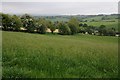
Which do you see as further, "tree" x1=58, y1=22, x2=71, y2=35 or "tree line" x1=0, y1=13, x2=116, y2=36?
"tree" x1=58, y1=22, x2=71, y2=35

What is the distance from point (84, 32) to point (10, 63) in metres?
37.4

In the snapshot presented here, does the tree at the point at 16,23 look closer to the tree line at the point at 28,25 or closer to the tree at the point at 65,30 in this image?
the tree line at the point at 28,25

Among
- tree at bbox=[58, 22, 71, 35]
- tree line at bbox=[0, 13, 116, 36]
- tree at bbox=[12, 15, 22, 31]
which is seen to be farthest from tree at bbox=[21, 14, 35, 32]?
tree at bbox=[58, 22, 71, 35]

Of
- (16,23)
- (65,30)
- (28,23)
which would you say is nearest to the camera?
(16,23)

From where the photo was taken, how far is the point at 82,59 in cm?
895

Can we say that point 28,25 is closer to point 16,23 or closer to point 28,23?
point 28,23

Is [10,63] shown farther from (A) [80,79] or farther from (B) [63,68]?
(A) [80,79]

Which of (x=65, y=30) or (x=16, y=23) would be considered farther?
(x=65, y=30)


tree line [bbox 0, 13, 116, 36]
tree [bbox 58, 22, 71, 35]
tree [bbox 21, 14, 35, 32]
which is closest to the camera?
tree line [bbox 0, 13, 116, 36]

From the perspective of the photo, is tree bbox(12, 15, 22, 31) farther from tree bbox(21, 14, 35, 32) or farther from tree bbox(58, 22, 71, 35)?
tree bbox(58, 22, 71, 35)

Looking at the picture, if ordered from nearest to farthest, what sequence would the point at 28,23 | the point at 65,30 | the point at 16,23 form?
the point at 16,23
the point at 28,23
the point at 65,30

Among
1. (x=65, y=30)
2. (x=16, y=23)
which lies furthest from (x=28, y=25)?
(x=65, y=30)

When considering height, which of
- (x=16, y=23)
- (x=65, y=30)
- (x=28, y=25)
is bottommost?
(x=65, y=30)

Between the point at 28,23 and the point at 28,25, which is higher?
the point at 28,23
